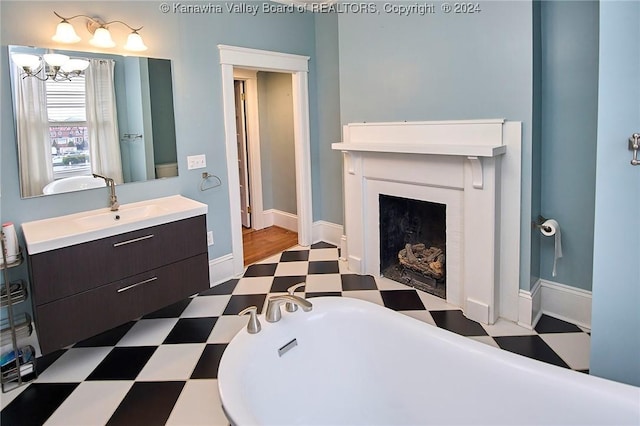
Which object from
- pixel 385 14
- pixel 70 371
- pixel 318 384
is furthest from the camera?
pixel 385 14

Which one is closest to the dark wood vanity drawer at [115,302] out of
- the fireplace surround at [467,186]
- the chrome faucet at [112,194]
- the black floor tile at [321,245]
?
the chrome faucet at [112,194]

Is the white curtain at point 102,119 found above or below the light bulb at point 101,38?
below

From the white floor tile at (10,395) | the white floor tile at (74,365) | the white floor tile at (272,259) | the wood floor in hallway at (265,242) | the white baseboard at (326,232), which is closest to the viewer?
the white floor tile at (10,395)

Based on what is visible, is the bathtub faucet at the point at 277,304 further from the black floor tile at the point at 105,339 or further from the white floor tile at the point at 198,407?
the black floor tile at the point at 105,339

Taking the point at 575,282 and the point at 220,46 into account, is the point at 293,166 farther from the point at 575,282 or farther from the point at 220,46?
the point at 575,282

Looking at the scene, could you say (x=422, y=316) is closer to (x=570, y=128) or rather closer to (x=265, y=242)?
(x=570, y=128)

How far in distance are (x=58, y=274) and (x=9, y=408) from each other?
0.67 meters

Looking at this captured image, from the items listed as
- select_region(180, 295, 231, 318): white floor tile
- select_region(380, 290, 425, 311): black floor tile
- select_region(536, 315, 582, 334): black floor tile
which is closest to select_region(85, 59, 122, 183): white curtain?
select_region(180, 295, 231, 318): white floor tile

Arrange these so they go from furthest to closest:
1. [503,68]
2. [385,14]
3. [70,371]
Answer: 1. [385,14]
2. [503,68]
3. [70,371]

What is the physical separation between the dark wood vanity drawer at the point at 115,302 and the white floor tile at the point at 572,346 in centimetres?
223

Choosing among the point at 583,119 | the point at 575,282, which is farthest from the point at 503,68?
the point at 575,282

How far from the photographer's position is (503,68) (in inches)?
99.1

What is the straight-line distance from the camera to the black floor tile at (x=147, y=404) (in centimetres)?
193

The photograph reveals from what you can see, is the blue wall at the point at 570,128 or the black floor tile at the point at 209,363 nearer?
the black floor tile at the point at 209,363
